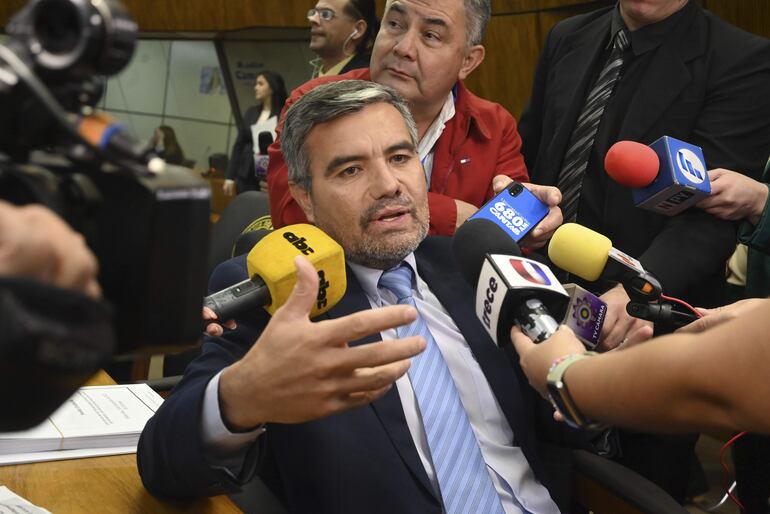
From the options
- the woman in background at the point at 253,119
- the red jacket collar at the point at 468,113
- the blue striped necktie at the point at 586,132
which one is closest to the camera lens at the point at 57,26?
the red jacket collar at the point at 468,113

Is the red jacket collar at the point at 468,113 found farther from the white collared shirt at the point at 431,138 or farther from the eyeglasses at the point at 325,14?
the eyeglasses at the point at 325,14

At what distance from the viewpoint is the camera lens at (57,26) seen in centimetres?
86

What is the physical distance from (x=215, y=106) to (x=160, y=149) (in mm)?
908

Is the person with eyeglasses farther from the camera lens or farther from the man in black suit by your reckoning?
the camera lens

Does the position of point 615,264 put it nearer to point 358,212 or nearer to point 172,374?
point 358,212

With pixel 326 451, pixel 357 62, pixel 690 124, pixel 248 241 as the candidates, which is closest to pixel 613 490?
pixel 326 451

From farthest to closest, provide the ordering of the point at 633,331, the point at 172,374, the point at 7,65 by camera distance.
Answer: the point at 172,374 → the point at 633,331 → the point at 7,65

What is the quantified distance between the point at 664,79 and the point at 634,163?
25.7 inches

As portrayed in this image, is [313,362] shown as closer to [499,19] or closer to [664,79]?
[664,79]

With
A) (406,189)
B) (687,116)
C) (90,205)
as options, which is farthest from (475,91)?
(90,205)

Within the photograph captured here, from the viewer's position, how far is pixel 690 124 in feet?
8.18

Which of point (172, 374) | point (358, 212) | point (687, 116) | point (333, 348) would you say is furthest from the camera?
point (172, 374)

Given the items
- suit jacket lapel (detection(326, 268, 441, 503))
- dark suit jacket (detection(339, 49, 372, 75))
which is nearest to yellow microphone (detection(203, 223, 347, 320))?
suit jacket lapel (detection(326, 268, 441, 503))

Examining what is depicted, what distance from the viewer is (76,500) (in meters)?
1.58
